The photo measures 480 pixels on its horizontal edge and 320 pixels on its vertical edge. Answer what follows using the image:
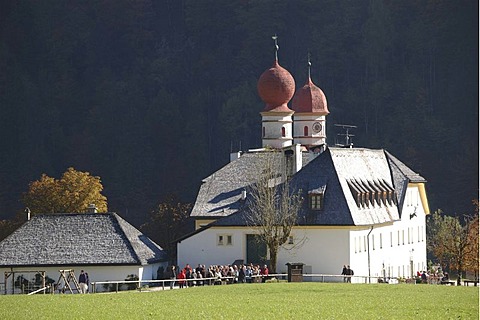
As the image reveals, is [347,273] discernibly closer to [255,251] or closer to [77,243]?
[255,251]

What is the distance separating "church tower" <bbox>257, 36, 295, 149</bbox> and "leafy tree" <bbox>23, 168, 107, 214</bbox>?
11.7 m

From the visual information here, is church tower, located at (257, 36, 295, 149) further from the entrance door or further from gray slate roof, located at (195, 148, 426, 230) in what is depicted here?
the entrance door

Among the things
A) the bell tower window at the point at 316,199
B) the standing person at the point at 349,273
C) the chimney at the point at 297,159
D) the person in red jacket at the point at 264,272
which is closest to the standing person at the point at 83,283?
the person in red jacket at the point at 264,272

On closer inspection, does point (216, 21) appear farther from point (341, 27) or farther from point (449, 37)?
point (449, 37)

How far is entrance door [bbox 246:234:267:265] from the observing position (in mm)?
78688

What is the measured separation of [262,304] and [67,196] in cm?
4387

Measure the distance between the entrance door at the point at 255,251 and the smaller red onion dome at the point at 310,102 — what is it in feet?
91.7

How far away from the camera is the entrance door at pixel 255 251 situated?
78688 mm

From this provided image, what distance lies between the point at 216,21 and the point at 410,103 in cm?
2977

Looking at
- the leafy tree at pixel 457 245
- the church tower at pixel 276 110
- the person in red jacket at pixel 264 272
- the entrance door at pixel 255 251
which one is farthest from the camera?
the church tower at pixel 276 110

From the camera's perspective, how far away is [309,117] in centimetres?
10581

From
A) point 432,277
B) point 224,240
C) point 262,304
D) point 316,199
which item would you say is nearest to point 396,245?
point 432,277

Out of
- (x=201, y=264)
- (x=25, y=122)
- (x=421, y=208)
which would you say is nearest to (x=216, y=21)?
(x=25, y=122)

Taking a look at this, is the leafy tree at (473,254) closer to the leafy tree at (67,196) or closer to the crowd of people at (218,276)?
the leafy tree at (67,196)
